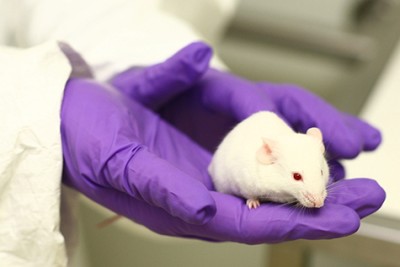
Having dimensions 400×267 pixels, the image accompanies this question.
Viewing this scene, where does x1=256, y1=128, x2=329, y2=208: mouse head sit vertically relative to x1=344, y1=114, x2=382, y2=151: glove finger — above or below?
above

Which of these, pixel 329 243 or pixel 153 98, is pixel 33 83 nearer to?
pixel 153 98

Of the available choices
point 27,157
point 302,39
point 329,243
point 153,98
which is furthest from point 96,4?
point 302,39

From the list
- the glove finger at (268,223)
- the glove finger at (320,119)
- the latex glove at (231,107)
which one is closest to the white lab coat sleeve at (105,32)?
the latex glove at (231,107)

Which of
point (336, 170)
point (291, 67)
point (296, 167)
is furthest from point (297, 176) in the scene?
point (291, 67)

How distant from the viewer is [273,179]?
0.47m

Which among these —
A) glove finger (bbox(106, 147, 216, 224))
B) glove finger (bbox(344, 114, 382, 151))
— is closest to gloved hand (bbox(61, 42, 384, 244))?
glove finger (bbox(106, 147, 216, 224))

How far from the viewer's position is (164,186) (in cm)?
43

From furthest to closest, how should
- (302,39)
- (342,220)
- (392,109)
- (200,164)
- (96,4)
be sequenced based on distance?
(302,39)
(392,109)
(96,4)
(200,164)
(342,220)

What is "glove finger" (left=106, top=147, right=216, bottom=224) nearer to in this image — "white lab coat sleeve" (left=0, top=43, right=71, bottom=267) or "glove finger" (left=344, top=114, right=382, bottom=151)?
"white lab coat sleeve" (left=0, top=43, right=71, bottom=267)

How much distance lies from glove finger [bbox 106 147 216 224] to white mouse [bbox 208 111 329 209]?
52 millimetres

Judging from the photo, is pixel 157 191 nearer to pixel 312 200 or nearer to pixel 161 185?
A: pixel 161 185

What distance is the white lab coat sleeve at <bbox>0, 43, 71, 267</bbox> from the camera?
1.60 feet

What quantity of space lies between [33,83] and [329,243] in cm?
42

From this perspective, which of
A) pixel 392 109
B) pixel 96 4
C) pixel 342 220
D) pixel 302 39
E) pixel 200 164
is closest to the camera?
pixel 342 220
